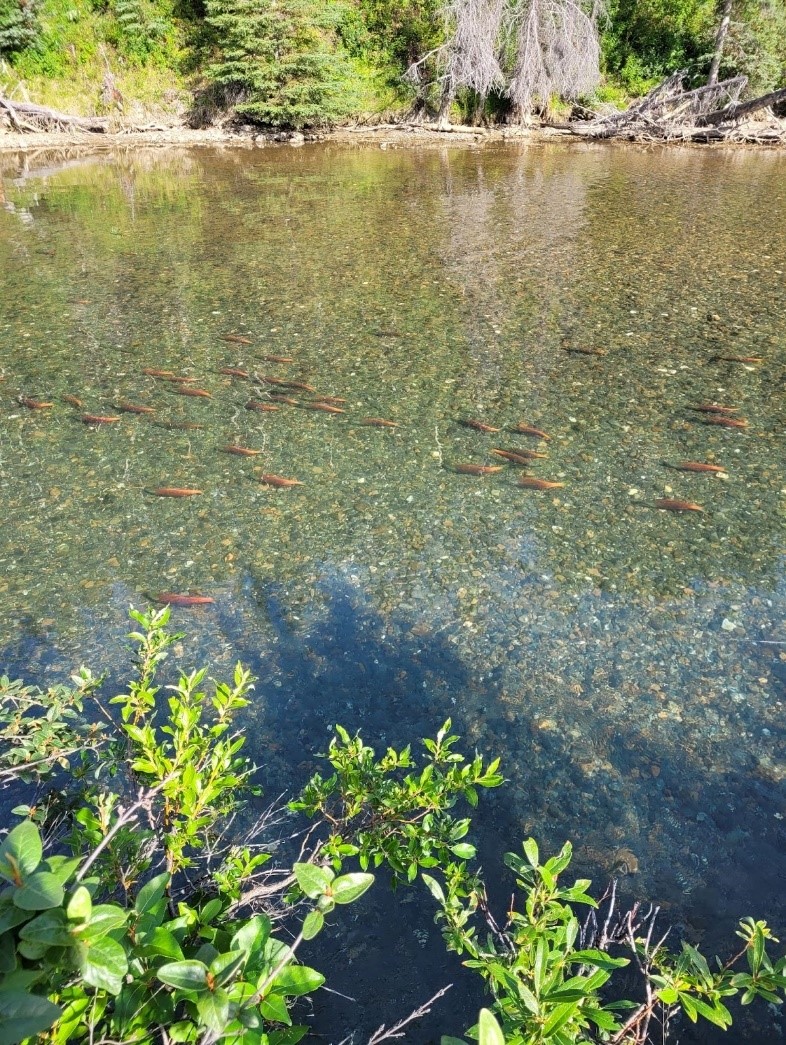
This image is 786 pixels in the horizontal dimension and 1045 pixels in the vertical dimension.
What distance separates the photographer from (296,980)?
1307mm

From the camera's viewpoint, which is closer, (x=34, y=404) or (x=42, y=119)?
(x=34, y=404)

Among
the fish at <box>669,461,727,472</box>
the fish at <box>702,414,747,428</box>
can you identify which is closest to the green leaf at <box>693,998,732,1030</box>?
the fish at <box>669,461,727,472</box>

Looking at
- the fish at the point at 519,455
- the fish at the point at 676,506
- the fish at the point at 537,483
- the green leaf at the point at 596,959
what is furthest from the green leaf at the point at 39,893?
the fish at the point at 519,455

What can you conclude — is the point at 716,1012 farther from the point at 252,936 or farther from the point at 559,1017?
the point at 252,936

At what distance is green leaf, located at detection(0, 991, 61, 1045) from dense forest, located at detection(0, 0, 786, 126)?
25691mm

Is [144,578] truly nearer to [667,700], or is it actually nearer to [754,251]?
[667,700]

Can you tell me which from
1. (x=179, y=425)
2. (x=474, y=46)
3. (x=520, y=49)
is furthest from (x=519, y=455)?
(x=520, y=49)

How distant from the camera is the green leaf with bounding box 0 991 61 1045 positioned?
959 millimetres

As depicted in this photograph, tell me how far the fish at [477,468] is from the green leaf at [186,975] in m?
4.48

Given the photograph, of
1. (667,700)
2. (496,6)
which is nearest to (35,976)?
(667,700)

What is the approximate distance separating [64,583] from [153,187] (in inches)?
579

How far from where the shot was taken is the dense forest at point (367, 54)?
71.9ft

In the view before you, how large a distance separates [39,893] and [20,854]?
102mm

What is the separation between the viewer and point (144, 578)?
14.6ft
